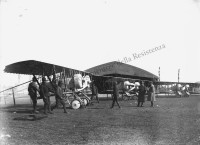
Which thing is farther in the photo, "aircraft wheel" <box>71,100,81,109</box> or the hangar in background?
the hangar in background

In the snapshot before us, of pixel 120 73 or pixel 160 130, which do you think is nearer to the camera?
pixel 160 130

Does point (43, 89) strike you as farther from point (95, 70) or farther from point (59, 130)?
point (95, 70)

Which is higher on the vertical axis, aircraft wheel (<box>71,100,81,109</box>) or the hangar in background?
the hangar in background

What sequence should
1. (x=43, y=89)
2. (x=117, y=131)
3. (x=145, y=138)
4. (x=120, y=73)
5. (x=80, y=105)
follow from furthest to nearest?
(x=120, y=73) → (x=80, y=105) → (x=43, y=89) → (x=117, y=131) → (x=145, y=138)

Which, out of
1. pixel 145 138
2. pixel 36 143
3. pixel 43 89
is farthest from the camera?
pixel 43 89

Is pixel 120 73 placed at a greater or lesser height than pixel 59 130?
greater

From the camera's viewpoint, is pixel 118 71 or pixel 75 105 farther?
pixel 118 71

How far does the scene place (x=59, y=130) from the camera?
7.71 metres

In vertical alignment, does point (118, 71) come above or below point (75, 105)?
above

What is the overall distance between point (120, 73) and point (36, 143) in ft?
90.6

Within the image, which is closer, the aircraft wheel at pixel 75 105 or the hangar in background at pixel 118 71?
the aircraft wheel at pixel 75 105

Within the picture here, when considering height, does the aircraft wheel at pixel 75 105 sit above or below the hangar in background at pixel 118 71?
below

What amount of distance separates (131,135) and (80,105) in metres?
8.99

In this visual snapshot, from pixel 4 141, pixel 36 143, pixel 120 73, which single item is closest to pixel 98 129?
pixel 36 143
